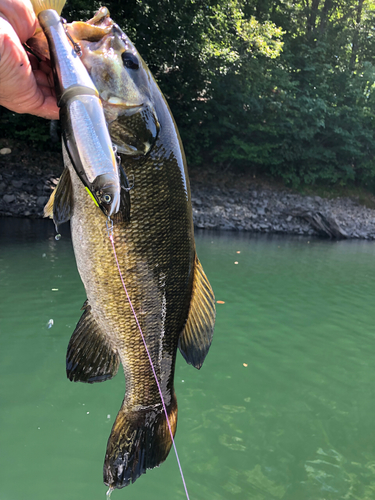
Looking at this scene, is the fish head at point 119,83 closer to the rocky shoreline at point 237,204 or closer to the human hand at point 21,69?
the human hand at point 21,69

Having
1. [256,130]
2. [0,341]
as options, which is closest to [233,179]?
[256,130]

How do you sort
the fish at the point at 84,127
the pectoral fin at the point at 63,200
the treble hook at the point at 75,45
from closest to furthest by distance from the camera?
1. the fish at the point at 84,127
2. the treble hook at the point at 75,45
3. the pectoral fin at the point at 63,200

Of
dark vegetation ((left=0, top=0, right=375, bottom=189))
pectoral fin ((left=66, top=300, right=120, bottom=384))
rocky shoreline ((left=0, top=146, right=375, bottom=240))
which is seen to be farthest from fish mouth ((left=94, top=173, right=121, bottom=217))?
dark vegetation ((left=0, top=0, right=375, bottom=189))

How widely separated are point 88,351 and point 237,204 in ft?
61.1

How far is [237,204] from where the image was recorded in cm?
1998

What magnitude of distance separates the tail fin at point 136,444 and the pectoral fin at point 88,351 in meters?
0.27

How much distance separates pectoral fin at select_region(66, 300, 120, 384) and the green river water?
1.52 m

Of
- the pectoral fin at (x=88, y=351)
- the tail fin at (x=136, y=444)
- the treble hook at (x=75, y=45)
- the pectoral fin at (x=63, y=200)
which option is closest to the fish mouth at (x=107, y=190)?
the pectoral fin at (x=63, y=200)

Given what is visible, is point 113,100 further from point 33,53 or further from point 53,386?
point 53,386

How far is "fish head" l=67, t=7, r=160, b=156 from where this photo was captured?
1.42 m

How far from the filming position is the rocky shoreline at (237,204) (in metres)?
15.3

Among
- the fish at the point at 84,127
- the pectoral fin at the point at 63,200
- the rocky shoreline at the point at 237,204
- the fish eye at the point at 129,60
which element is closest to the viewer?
the fish at the point at 84,127

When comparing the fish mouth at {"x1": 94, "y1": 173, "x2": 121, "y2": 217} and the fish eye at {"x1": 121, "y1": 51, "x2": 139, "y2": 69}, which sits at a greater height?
the fish eye at {"x1": 121, "y1": 51, "x2": 139, "y2": 69}

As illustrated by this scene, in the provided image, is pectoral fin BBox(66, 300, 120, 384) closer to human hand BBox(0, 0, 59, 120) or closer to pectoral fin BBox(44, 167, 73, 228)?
pectoral fin BBox(44, 167, 73, 228)
